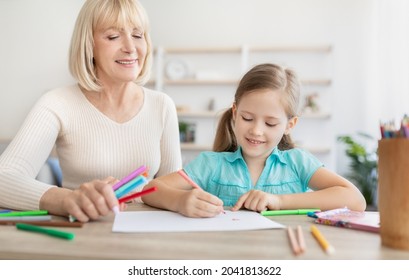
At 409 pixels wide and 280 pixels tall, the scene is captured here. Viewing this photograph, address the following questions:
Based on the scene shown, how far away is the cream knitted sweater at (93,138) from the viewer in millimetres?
1302

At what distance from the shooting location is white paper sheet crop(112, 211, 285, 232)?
75 centimetres

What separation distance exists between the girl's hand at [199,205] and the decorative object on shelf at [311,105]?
3.99 metres

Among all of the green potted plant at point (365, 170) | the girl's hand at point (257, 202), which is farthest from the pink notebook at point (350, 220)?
the green potted plant at point (365, 170)

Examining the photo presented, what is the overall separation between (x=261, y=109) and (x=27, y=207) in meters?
0.67

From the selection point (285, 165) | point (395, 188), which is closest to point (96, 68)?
point (285, 165)

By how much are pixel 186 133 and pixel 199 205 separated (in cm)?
412

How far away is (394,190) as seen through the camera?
0.62m

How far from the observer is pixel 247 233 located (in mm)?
722

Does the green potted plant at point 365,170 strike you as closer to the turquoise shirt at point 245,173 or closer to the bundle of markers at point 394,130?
the turquoise shirt at point 245,173

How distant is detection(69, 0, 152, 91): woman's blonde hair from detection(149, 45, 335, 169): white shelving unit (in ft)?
10.7

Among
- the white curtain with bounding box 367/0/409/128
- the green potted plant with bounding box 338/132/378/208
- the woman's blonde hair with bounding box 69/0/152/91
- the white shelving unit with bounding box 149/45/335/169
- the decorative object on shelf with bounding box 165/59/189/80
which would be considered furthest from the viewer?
the decorative object on shelf with bounding box 165/59/189/80

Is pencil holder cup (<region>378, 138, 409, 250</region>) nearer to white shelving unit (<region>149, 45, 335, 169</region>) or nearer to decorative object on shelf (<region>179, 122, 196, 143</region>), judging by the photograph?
white shelving unit (<region>149, 45, 335, 169</region>)

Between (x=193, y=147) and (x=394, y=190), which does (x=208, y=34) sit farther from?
(x=394, y=190)

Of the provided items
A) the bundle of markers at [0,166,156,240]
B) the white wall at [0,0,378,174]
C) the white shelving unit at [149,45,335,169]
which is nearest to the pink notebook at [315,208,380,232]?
the bundle of markers at [0,166,156,240]
